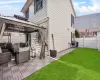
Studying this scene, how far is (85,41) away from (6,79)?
13393 millimetres

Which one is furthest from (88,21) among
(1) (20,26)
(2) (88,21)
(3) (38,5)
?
(1) (20,26)

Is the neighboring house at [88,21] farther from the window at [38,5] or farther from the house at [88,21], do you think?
the window at [38,5]

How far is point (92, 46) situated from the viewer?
13969 mm

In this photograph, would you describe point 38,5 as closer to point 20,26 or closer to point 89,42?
point 20,26

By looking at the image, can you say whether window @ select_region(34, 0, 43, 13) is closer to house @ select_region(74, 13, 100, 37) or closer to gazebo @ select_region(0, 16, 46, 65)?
gazebo @ select_region(0, 16, 46, 65)

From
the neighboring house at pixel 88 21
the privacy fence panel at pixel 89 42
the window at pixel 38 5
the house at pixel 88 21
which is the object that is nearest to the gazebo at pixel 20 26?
the window at pixel 38 5

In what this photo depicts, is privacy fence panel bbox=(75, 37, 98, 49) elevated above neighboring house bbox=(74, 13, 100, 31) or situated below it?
below

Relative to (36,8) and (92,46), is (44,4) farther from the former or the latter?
(92,46)

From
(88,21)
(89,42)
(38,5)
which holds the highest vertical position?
(88,21)

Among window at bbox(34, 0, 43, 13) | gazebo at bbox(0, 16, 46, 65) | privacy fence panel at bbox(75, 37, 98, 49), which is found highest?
window at bbox(34, 0, 43, 13)

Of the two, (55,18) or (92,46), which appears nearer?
(55,18)

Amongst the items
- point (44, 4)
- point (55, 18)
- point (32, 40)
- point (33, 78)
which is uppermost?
point (44, 4)

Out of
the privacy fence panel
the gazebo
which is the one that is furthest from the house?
the gazebo

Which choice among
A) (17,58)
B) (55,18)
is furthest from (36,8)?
(17,58)
